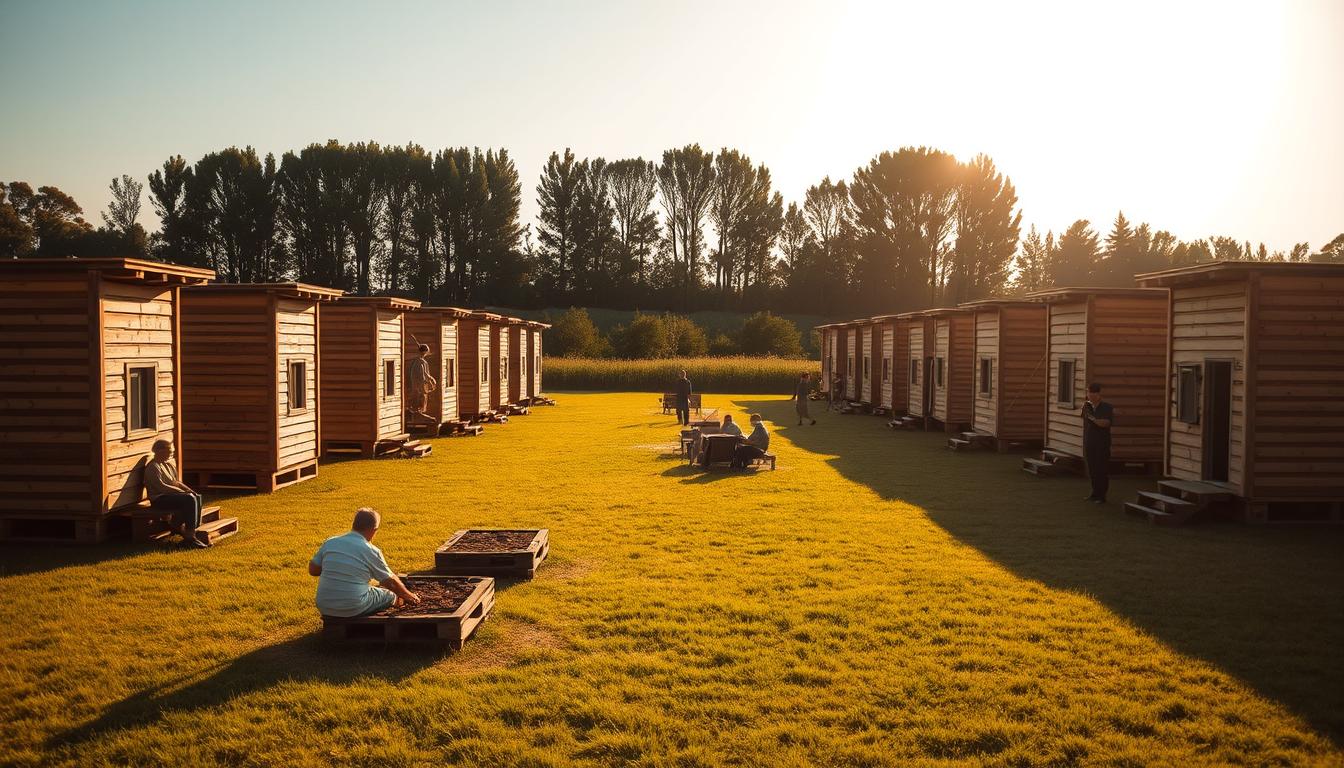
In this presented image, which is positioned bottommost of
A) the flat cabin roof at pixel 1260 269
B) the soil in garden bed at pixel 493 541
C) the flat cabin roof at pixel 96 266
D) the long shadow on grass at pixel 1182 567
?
the long shadow on grass at pixel 1182 567

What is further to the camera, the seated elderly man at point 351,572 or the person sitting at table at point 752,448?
the person sitting at table at point 752,448

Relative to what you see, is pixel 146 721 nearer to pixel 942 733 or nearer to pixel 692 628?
pixel 692 628

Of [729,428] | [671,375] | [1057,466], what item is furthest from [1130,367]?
[671,375]

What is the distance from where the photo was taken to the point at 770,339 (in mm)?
67625

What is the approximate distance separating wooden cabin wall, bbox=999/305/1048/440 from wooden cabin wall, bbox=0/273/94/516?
758 inches

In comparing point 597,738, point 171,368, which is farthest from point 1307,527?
point 171,368

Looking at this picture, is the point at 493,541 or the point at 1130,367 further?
the point at 1130,367

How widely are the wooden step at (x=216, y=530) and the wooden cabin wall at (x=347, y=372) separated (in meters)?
8.54

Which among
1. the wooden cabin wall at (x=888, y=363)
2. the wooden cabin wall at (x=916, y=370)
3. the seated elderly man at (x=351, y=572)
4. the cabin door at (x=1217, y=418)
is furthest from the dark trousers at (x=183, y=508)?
the wooden cabin wall at (x=888, y=363)

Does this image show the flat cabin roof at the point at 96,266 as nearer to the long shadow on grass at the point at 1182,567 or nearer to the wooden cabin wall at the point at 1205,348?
the long shadow on grass at the point at 1182,567

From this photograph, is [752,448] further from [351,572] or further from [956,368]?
[351,572]

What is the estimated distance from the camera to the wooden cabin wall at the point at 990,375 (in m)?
22.5

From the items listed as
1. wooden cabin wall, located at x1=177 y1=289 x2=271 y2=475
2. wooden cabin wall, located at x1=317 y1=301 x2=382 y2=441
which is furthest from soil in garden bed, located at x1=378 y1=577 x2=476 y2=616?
wooden cabin wall, located at x1=317 y1=301 x2=382 y2=441

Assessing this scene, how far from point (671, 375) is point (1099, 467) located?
131ft
